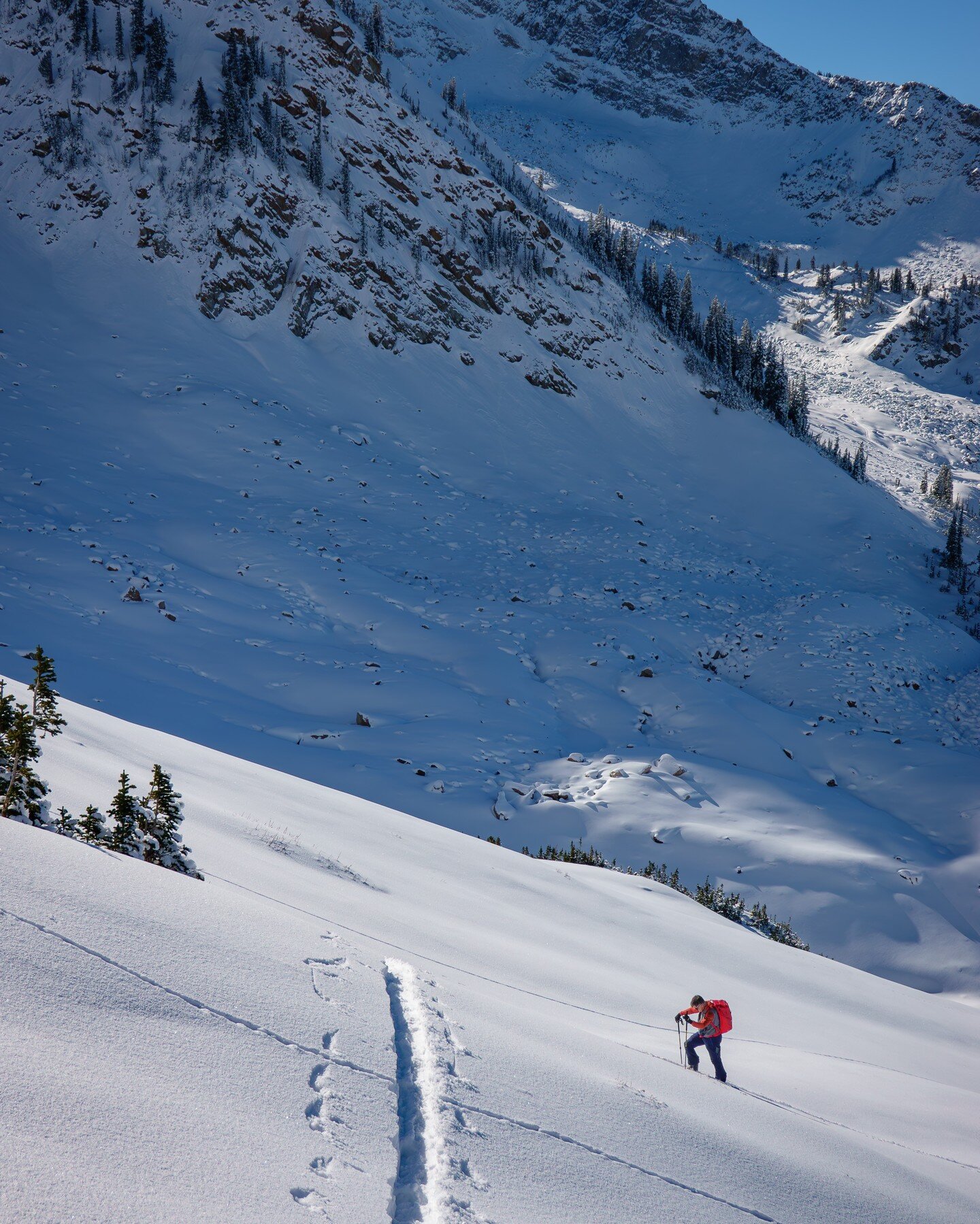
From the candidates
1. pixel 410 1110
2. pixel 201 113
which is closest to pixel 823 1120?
pixel 410 1110

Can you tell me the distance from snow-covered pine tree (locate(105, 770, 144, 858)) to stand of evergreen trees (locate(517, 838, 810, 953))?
29.7 feet

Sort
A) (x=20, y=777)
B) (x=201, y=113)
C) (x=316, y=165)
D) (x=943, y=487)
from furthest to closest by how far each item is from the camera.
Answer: (x=943, y=487) → (x=316, y=165) → (x=201, y=113) → (x=20, y=777)

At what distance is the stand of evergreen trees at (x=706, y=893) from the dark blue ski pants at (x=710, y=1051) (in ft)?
23.3

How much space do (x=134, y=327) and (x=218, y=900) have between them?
32440 mm

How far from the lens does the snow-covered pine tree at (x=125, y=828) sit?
6324 mm

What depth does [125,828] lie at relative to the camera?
635 centimetres

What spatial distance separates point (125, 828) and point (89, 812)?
336 millimetres

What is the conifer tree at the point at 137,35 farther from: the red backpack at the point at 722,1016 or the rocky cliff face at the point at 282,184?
the red backpack at the point at 722,1016

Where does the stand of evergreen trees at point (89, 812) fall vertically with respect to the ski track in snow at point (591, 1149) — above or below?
above

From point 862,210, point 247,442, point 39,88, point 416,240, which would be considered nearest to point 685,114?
point 862,210

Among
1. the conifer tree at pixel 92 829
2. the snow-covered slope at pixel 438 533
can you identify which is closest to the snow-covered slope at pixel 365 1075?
the conifer tree at pixel 92 829

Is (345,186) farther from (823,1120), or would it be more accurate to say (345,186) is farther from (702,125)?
(702,125)

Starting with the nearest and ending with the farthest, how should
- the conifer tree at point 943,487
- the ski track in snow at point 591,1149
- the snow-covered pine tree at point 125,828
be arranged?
the ski track in snow at point 591,1149 → the snow-covered pine tree at point 125,828 → the conifer tree at point 943,487

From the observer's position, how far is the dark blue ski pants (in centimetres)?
685
